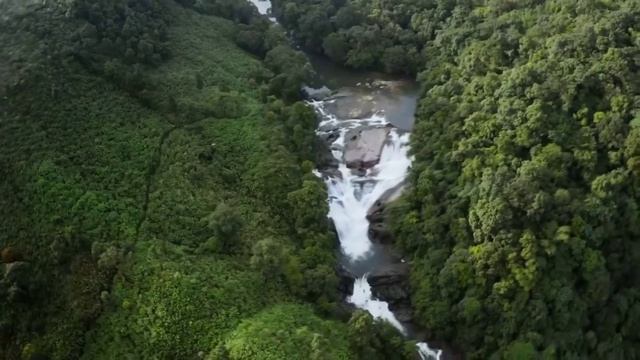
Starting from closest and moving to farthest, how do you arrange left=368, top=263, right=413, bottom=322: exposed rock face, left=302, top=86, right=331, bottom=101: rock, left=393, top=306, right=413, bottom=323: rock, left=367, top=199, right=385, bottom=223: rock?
left=393, top=306, right=413, bottom=323: rock → left=368, top=263, right=413, bottom=322: exposed rock face → left=367, top=199, right=385, bottom=223: rock → left=302, top=86, right=331, bottom=101: rock

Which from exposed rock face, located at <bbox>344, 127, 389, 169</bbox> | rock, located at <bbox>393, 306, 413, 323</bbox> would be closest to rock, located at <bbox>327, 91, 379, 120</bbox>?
exposed rock face, located at <bbox>344, 127, 389, 169</bbox>

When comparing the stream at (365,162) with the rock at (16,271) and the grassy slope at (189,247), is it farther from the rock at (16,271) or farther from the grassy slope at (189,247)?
the rock at (16,271)

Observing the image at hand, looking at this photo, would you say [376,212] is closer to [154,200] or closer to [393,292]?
[393,292]

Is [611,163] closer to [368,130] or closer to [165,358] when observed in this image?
[368,130]

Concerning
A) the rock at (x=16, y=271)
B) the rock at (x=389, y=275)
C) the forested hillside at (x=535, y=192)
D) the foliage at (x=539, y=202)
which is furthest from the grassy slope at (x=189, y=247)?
the forested hillside at (x=535, y=192)

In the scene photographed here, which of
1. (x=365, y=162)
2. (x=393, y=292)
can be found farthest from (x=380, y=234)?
(x=365, y=162)

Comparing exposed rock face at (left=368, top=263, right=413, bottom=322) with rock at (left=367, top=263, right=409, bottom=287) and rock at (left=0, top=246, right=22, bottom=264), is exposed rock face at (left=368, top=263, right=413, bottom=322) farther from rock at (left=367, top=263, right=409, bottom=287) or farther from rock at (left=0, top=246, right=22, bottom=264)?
rock at (left=0, top=246, right=22, bottom=264)

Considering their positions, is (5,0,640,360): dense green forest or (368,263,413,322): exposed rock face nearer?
(5,0,640,360): dense green forest
